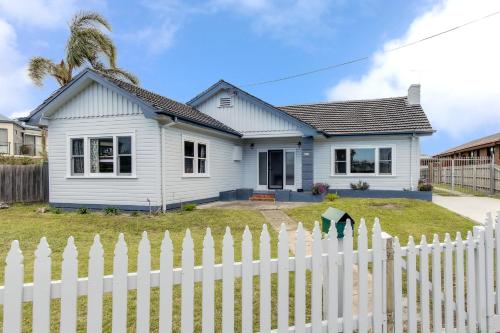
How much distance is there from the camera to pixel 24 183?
15.3m

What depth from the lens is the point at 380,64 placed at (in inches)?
579

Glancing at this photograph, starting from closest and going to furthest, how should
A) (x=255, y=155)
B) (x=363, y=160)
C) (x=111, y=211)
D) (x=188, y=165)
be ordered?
(x=111, y=211) → (x=188, y=165) → (x=363, y=160) → (x=255, y=155)

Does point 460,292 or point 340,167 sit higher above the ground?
point 340,167

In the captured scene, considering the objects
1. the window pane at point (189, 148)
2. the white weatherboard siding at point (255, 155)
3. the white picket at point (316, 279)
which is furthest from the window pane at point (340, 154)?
the white picket at point (316, 279)

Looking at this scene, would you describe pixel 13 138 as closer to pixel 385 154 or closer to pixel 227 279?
pixel 385 154

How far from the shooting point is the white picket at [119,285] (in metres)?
2.23

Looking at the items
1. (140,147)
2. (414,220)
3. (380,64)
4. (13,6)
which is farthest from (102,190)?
(13,6)

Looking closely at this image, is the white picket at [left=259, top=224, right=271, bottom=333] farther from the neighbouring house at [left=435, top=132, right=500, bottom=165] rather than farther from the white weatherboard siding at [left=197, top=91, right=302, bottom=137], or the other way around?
the neighbouring house at [left=435, top=132, right=500, bottom=165]

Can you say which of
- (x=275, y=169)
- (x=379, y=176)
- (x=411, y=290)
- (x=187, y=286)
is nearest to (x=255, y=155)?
(x=275, y=169)

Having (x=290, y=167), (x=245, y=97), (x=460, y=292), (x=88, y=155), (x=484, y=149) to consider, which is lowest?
(x=460, y=292)

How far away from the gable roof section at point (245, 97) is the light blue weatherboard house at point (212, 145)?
0.05 m

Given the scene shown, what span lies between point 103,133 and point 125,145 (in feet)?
3.09

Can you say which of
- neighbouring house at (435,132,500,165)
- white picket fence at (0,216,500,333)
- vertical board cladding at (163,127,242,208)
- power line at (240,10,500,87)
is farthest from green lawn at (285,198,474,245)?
neighbouring house at (435,132,500,165)

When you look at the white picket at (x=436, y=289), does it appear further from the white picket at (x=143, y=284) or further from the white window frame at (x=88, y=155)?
the white window frame at (x=88, y=155)
